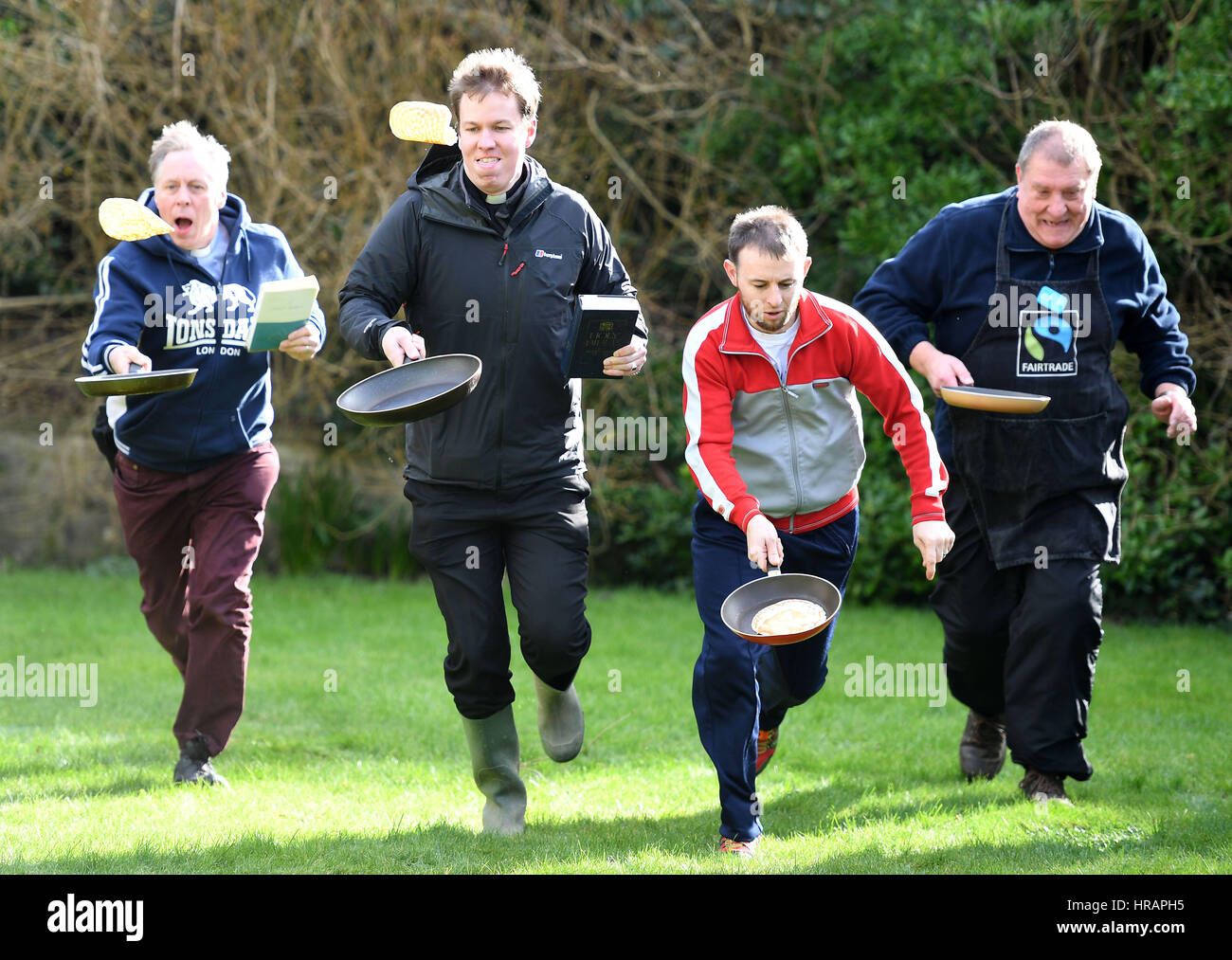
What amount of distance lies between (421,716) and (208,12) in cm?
613

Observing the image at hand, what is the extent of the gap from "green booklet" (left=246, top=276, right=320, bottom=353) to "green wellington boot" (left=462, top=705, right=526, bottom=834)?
1482mm

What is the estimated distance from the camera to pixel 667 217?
10.1 metres

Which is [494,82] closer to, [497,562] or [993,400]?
[497,562]

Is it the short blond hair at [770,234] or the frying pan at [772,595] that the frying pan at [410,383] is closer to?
the short blond hair at [770,234]

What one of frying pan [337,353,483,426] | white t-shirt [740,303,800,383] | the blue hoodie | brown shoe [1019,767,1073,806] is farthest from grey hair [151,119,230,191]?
brown shoe [1019,767,1073,806]

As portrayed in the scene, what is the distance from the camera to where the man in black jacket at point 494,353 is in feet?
14.7

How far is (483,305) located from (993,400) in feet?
5.59

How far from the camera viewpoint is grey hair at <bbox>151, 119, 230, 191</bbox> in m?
5.26

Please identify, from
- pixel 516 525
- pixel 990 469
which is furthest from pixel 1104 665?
pixel 516 525

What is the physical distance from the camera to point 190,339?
5270mm

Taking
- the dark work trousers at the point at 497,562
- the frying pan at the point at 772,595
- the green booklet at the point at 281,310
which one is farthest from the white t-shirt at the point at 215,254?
the frying pan at the point at 772,595

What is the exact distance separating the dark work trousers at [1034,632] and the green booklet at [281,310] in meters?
2.46

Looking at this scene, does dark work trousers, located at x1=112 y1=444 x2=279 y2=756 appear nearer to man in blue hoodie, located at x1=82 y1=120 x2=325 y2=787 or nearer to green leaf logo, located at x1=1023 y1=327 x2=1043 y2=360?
man in blue hoodie, located at x1=82 y1=120 x2=325 y2=787

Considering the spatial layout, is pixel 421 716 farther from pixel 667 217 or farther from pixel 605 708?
pixel 667 217
